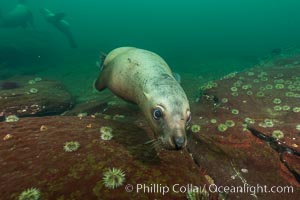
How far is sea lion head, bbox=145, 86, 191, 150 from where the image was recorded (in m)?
4.16

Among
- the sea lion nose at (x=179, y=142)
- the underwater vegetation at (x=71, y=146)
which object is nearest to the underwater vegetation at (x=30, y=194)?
the underwater vegetation at (x=71, y=146)

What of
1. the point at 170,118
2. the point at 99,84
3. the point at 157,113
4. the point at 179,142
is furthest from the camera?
the point at 99,84

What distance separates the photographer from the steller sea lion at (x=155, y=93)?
432 cm

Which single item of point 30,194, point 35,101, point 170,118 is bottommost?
point 30,194

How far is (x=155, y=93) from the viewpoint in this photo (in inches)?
191

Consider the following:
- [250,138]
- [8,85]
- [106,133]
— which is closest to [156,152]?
[106,133]

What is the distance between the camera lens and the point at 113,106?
9.27 metres

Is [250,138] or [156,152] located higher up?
[250,138]

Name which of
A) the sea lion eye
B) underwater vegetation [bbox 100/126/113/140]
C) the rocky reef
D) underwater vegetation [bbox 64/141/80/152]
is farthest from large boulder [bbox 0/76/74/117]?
the sea lion eye

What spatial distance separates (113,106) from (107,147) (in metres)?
4.31

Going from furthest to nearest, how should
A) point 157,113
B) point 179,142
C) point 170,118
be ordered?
1. point 157,113
2. point 170,118
3. point 179,142

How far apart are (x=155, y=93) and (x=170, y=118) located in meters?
0.69

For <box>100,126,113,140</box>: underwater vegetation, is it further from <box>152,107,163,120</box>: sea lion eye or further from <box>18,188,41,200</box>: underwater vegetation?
<box>18,188,41,200</box>: underwater vegetation

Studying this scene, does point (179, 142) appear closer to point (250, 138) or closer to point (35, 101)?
point (250, 138)
